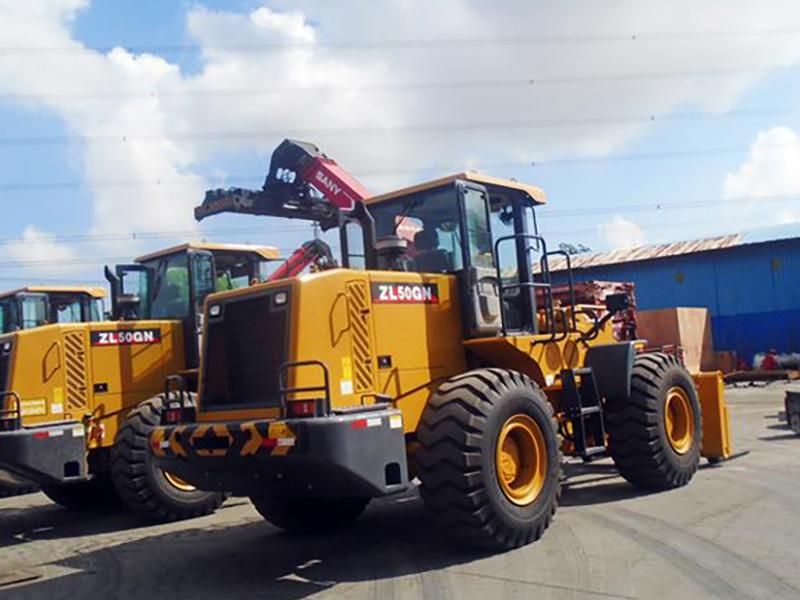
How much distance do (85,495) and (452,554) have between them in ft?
21.6

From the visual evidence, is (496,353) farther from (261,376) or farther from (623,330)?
(623,330)

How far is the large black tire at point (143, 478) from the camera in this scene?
9.70 m

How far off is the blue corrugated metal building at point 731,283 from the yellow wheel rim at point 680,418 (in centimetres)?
1773

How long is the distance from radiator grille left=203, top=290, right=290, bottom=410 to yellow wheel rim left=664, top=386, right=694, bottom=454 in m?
4.75

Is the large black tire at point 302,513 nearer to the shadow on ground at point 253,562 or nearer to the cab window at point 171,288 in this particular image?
the shadow on ground at point 253,562

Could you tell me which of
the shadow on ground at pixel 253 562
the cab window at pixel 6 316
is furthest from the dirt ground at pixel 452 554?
the cab window at pixel 6 316

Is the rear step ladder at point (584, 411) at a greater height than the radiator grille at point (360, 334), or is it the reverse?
the radiator grille at point (360, 334)

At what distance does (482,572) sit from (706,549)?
1.74 m

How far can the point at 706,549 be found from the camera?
6625 millimetres

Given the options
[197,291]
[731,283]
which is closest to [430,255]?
[197,291]

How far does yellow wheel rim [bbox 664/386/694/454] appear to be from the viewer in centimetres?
966

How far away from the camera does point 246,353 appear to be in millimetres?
7332

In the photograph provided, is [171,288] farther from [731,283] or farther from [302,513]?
[731,283]

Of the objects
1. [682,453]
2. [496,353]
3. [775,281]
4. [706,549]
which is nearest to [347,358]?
[496,353]
